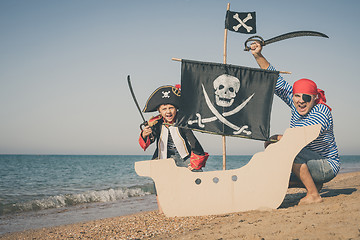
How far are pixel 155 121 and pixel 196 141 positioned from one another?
2.40 feet

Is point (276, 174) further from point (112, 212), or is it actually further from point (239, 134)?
point (112, 212)

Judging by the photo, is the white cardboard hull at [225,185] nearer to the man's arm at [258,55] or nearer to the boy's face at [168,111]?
the boy's face at [168,111]

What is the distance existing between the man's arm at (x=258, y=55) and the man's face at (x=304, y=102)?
0.83 metres

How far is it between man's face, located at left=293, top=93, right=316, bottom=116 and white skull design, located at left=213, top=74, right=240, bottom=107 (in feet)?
2.74

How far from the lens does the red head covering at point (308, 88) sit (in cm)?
401

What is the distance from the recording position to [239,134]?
429 centimetres

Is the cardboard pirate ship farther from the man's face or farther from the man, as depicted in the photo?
the man's face

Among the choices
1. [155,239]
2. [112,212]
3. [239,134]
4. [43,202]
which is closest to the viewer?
[155,239]

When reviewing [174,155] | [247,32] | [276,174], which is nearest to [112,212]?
[174,155]

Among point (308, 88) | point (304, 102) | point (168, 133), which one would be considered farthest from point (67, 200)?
point (308, 88)

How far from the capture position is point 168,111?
445 cm

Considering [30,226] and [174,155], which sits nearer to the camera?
[174,155]

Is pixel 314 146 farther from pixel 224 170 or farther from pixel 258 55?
pixel 258 55

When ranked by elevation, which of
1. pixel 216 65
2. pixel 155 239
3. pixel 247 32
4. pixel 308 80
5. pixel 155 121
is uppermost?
pixel 247 32
